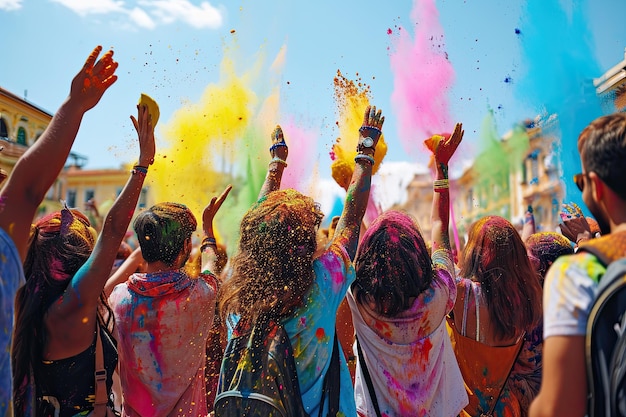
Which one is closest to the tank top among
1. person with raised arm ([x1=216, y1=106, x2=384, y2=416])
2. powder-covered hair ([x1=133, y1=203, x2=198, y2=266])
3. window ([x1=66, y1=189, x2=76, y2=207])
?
powder-covered hair ([x1=133, y1=203, x2=198, y2=266])

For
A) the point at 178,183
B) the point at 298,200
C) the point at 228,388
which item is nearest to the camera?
the point at 228,388

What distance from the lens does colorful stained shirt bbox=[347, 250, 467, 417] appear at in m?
2.73

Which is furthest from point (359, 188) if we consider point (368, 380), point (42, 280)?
point (42, 280)

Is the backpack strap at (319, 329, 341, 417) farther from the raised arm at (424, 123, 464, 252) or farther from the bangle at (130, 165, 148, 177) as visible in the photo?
the bangle at (130, 165, 148, 177)

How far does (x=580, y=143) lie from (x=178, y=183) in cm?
555

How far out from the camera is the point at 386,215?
9.72 feet

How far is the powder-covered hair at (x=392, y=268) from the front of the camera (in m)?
2.70

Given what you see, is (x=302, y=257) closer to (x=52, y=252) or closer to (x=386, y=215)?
(x=386, y=215)

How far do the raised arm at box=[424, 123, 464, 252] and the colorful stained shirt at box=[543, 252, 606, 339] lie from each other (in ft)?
4.78

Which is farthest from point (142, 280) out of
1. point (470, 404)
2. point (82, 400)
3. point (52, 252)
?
point (470, 404)

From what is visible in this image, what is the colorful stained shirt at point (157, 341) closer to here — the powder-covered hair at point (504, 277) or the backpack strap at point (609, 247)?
the powder-covered hair at point (504, 277)

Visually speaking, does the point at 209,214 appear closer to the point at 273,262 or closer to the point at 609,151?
the point at 273,262

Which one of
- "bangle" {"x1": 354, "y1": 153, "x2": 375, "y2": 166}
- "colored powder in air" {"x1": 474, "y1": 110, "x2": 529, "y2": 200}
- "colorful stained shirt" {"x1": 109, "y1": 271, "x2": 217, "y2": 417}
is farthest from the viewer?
"colored powder in air" {"x1": 474, "y1": 110, "x2": 529, "y2": 200}

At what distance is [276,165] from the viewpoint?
11.2ft
